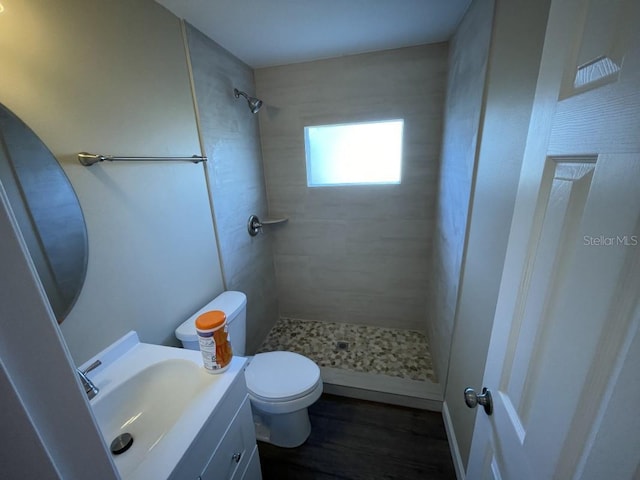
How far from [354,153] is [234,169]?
3.16 ft

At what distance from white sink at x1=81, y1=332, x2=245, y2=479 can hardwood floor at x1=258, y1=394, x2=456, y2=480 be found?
88 cm

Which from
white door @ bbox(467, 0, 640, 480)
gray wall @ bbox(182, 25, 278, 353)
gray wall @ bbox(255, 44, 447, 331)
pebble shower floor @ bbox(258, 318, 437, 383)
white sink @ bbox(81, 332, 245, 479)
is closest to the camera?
white door @ bbox(467, 0, 640, 480)

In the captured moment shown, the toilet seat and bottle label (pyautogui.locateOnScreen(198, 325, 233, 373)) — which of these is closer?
bottle label (pyautogui.locateOnScreen(198, 325, 233, 373))

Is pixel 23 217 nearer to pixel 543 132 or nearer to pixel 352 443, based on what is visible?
pixel 543 132

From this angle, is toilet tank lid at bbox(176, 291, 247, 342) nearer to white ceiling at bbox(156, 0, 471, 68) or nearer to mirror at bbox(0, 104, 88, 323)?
mirror at bbox(0, 104, 88, 323)

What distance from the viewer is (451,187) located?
153 centimetres

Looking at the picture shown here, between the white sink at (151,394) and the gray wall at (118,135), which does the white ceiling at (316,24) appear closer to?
the gray wall at (118,135)

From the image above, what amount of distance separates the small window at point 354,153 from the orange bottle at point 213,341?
1.50 m

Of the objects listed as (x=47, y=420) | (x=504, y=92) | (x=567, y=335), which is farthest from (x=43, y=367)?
(x=504, y=92)

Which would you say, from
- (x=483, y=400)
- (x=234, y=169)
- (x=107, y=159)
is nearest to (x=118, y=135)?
(x=107, y=159)

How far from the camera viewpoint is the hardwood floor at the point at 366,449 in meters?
1.37

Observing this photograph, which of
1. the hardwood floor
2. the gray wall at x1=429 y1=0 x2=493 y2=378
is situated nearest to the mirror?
the hardwood floor

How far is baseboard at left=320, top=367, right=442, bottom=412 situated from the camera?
66.6 inches

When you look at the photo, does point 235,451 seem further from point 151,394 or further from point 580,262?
point 580,262
